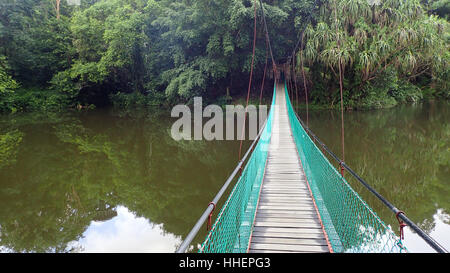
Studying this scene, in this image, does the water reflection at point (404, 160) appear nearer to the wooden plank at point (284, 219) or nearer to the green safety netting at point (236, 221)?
the wooden plank at point (284, 219)

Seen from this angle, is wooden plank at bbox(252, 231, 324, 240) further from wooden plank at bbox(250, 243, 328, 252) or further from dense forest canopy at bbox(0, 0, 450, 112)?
dense forest canopy at bbox(0, 0, 450, 112)

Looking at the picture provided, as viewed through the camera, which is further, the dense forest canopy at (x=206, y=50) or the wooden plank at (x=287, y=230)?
the dense forest canopy at (x=206, y=50)

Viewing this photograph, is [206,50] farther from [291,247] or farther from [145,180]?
[291,247]

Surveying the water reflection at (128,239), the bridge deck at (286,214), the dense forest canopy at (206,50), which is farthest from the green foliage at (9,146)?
the dense forest canopy at (206,50)

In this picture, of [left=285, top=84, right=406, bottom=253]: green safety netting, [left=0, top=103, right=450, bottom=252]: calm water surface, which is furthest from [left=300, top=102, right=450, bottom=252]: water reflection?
[left=285, top=84, right=406, bottom=253]: green safety netting

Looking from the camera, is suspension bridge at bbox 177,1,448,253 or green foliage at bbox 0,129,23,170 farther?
green foliage at bbox 0,129,23,170

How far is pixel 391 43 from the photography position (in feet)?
32.2

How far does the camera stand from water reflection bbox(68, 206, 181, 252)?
296cm

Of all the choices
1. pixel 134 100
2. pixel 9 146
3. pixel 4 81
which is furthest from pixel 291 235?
pixel 134 100

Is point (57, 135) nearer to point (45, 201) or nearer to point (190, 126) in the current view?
point (190, 126)

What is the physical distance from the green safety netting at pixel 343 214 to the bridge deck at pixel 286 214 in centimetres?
9

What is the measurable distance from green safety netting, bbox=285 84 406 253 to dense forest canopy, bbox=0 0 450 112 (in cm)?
665

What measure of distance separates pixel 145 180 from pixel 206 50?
822cm

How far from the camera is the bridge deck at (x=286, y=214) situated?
1959 millimetres
